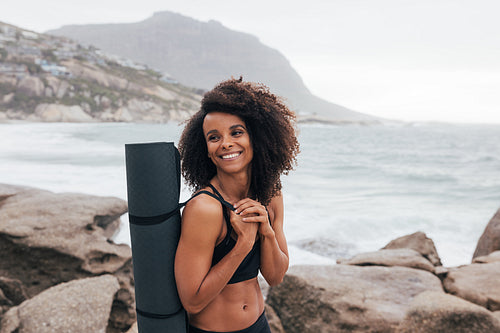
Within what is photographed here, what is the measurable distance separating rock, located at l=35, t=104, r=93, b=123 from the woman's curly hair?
66.5 metres

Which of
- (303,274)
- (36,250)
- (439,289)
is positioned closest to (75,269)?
(36,250)

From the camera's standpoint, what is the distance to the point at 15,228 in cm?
444

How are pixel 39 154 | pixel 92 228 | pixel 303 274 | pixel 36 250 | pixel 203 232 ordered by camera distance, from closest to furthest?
pixel 203 232 < pixel 303 274 < pixel 36 250 < pixel 92 228 < pixel 39 154

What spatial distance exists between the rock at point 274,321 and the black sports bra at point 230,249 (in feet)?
7.61

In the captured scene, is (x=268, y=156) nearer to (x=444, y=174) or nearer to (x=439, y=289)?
(x=439, y=289)

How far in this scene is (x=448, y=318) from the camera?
9.71 feet

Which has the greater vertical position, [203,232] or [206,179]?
[206,179]

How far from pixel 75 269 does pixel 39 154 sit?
19.8 metres

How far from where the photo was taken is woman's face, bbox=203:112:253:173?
1458 mm

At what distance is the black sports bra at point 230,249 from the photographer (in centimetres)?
142

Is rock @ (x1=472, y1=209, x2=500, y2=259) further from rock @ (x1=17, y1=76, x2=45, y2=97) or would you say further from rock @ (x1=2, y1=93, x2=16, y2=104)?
rock @ (x1=17, y1=76, x2=45, y2=97)

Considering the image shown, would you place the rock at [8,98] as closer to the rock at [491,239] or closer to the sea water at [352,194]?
the sea water at [352,194]

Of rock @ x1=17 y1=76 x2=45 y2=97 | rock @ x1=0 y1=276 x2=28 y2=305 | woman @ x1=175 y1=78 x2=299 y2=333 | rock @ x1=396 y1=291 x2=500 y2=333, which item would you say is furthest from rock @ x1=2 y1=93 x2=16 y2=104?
woman @ x1=175 y1=78 x2=299 y2=333

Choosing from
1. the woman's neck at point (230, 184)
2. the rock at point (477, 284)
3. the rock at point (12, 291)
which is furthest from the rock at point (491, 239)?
the rock at point (12, 291)
